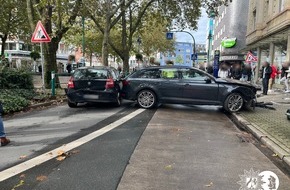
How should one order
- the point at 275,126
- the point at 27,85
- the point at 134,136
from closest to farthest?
the point at 134,136 → the point at 275,126 → the point at 27,85

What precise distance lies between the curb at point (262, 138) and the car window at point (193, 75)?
169 centimetres

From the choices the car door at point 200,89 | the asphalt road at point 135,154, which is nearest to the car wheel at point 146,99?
the car door at point 200,89

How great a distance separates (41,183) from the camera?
4.51m

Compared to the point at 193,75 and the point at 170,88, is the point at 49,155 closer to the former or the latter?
the point at 170,88

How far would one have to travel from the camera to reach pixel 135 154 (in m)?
5.93

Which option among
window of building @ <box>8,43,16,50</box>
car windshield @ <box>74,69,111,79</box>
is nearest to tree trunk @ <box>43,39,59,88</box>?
car windshield @ <box>74,69,111,79</box>

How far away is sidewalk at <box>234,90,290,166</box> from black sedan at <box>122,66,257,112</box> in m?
0.66

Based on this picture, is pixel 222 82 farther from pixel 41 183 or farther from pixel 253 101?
pixel 41 183

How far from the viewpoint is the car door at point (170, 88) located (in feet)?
38.7

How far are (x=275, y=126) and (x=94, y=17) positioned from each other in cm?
1805

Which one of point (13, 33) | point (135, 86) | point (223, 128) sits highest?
point (13, 33)

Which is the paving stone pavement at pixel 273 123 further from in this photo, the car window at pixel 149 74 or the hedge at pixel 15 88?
the hedge at pixel 15 88

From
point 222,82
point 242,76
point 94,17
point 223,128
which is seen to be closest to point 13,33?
point 94,17

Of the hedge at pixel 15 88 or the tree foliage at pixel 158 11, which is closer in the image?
the hedge at pixel 15 88
